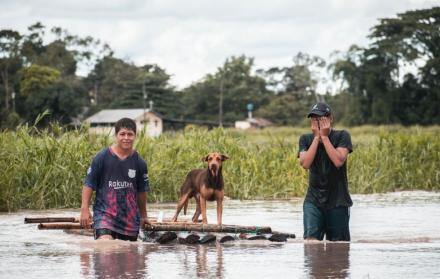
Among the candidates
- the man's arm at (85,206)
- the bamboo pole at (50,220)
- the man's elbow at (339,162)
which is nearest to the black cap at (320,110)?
the man's elbow at (339,162)

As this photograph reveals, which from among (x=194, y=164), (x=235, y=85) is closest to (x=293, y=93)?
(x=235, y=85)

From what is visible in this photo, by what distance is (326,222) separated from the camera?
10625mm

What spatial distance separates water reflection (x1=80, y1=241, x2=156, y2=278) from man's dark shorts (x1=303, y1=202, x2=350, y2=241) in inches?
67.2

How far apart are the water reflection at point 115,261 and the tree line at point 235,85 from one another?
2238 inches

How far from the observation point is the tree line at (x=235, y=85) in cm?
8531

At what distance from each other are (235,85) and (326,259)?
103971mm

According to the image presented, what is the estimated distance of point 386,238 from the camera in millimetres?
13641

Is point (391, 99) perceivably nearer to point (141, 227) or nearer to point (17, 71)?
point (17, 71)

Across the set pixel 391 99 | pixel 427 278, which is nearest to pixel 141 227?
pixel 427 278

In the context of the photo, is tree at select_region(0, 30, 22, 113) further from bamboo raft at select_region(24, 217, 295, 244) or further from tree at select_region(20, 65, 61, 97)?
bamboo raft at select_region(24, 217, 295, 244)

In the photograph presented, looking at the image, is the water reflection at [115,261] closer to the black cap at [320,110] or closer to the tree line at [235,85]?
the black cap at [320,110]

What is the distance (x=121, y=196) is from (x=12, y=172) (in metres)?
8.50

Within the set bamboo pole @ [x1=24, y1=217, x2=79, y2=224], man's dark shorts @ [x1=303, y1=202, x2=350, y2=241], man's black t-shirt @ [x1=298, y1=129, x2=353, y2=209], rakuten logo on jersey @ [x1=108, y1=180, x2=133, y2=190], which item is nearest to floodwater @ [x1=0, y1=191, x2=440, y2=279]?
man's dark shorts @ [x1=303, y1=202, x2=350, y2=241]

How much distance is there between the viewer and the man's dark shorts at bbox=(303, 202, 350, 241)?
10484 millimetres
